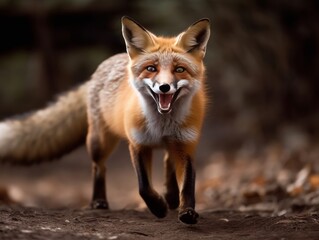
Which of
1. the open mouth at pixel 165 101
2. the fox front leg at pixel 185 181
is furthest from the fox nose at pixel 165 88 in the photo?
the fox front leg at pixel 185 181

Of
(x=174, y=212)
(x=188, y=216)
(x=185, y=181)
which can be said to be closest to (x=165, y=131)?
(x=185, y=181)

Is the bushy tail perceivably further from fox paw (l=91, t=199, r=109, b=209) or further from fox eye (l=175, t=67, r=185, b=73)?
fox eye (l=175, t=67, r=185, b=73)

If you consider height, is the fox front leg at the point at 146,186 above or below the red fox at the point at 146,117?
below

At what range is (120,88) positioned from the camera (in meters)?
5.35

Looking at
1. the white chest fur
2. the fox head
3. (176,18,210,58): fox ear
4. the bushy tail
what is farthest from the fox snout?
the bushy tail

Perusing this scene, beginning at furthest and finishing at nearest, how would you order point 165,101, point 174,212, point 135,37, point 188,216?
point 174,212, point 135,37, point 188,216, point 165,101

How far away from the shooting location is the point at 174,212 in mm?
5242

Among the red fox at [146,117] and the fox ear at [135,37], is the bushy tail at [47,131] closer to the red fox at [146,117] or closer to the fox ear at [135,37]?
the red fox at [146,117]

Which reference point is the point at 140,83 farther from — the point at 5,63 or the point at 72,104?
the point at 5,63

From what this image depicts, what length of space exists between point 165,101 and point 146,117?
371 mm

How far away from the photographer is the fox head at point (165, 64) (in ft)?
13.7

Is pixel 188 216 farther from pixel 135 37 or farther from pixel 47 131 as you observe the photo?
pixel 47 131

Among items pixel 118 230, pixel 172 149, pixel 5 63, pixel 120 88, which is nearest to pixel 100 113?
pixel 120 88

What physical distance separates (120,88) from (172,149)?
95cm
